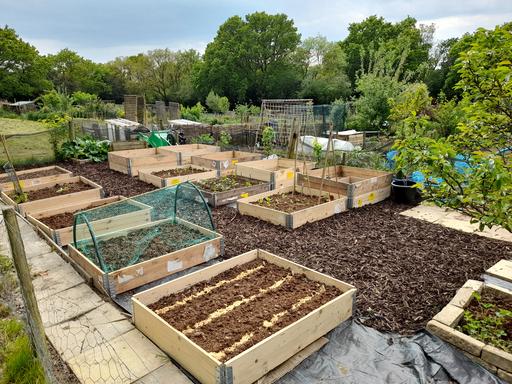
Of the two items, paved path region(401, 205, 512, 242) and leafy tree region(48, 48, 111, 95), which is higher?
leafy tree region(48, 48, 111, 95)

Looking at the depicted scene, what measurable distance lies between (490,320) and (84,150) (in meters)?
10.5

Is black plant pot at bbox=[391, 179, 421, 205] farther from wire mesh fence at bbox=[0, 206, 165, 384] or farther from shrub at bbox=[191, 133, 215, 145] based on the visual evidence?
shrub at bbox=[191, 133, 215, 145]

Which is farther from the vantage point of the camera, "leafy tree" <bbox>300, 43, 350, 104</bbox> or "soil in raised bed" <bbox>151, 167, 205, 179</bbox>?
"leafy tree" <bbox>300, 43, 350, 104</bbox>

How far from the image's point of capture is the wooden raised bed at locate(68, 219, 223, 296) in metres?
3.35

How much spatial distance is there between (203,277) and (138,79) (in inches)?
1661

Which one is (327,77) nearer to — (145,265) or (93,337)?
(145,265)

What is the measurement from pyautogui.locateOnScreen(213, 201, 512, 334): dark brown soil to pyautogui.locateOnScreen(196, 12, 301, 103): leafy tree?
96.8 ft

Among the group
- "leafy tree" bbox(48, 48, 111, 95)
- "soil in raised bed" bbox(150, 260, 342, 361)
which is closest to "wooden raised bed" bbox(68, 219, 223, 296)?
"soil in raised bed" bbox(150, 260, 342, 361)

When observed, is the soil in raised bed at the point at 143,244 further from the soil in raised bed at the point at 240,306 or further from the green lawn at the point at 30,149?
the green lawn at the point at 30,149

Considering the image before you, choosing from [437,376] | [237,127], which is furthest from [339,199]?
[237,127]

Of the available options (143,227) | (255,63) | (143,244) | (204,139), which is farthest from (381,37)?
(143,244)

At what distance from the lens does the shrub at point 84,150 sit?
9984 millimetres

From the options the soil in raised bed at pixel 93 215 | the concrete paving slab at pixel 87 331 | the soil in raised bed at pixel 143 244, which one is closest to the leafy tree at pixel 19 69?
the soil in raised bed at pixel 93 215

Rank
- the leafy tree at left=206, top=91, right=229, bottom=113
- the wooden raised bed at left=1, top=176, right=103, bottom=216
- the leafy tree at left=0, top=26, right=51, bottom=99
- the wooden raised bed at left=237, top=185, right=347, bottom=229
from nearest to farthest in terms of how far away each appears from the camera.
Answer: the wooden raised bed at left=237, top=185, right=347, bottom=229, the wooden raised bed at left=1, top=176, right=103, bottom=216, the leafy tree at left=206, top=91, right=229, bottom=113, the leafy tree at left=0, top=26, right=51, bottom=99
